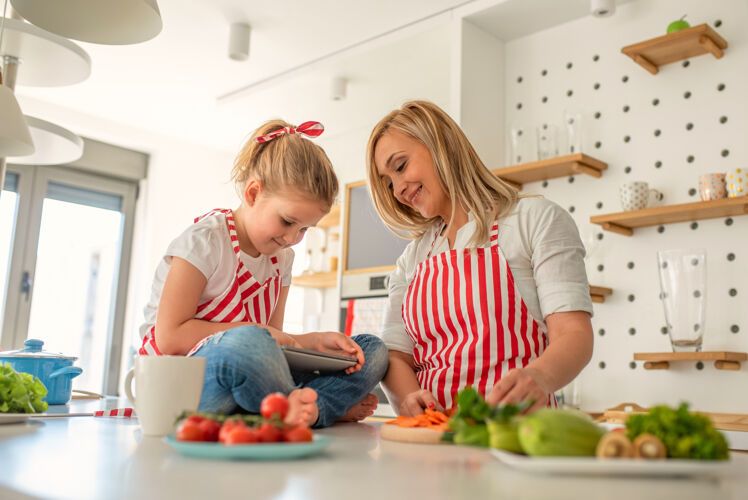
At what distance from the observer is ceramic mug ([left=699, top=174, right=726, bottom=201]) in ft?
7.10

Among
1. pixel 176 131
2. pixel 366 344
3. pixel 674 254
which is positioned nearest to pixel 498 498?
pixel 366 344

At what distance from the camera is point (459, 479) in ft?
1.73

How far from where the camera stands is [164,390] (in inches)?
32.6

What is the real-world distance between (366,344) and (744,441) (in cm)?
125

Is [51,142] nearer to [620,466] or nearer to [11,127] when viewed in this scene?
[11,127]

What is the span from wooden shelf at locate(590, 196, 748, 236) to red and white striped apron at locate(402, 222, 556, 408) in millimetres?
1126

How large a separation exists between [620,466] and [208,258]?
822 mm

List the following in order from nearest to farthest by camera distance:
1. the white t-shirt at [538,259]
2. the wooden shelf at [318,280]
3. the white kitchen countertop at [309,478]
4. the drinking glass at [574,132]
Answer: the white kitchen countertop at [309,478], the white t-shirt at [538,259], the drinking glass at [574,132], the wooden shelf at [318,280]

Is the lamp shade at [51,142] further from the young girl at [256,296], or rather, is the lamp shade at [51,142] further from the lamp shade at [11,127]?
the young girl at [256,296]

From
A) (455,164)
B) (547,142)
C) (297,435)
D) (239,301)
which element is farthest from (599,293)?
(297,435)

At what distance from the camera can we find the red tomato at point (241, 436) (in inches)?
23.8

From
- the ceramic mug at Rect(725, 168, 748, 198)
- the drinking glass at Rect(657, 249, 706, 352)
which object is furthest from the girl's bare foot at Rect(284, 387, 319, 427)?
the ceramic mug at Rect(725, 168, 748, 198)

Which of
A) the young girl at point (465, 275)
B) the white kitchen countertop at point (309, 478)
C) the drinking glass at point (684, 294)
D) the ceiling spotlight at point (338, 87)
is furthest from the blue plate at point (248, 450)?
the ceiling spotlight at point (338, 87)

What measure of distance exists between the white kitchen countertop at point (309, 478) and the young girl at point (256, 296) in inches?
7.5
